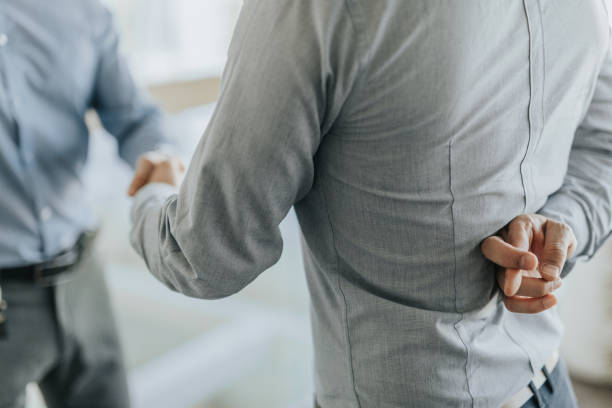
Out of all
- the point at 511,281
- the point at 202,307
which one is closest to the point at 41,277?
the point at 511,281

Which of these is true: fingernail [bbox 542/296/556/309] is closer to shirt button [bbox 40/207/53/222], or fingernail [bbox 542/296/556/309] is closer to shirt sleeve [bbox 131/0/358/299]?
shirt sleeve [bbox 131/0/358/299]

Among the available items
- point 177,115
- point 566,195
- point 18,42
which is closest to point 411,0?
point 566,195

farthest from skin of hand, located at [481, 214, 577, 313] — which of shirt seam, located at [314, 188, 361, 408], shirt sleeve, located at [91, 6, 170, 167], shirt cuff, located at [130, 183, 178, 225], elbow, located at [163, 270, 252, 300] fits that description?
shirt sleeve, located at [91, 6, 170, 167]

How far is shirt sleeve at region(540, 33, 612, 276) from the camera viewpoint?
780 millimetres

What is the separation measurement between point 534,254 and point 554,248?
4cm

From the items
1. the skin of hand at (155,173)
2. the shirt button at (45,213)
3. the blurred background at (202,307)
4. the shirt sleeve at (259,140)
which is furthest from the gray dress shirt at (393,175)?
the blurred background at (202,307)

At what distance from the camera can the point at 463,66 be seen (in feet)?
1.82

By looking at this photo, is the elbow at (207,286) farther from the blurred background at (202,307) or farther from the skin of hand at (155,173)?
the blurred background at (202,307)

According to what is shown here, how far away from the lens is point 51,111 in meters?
1.05

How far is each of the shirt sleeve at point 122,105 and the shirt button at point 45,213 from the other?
0.20 m

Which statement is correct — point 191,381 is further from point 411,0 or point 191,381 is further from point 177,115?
point 411,0

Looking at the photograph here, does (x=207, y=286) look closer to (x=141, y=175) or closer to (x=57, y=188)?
(x=141, y=175)

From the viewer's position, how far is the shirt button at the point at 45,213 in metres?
1.03

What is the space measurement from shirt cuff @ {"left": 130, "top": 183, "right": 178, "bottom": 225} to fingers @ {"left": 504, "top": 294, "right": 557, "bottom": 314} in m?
0.47
